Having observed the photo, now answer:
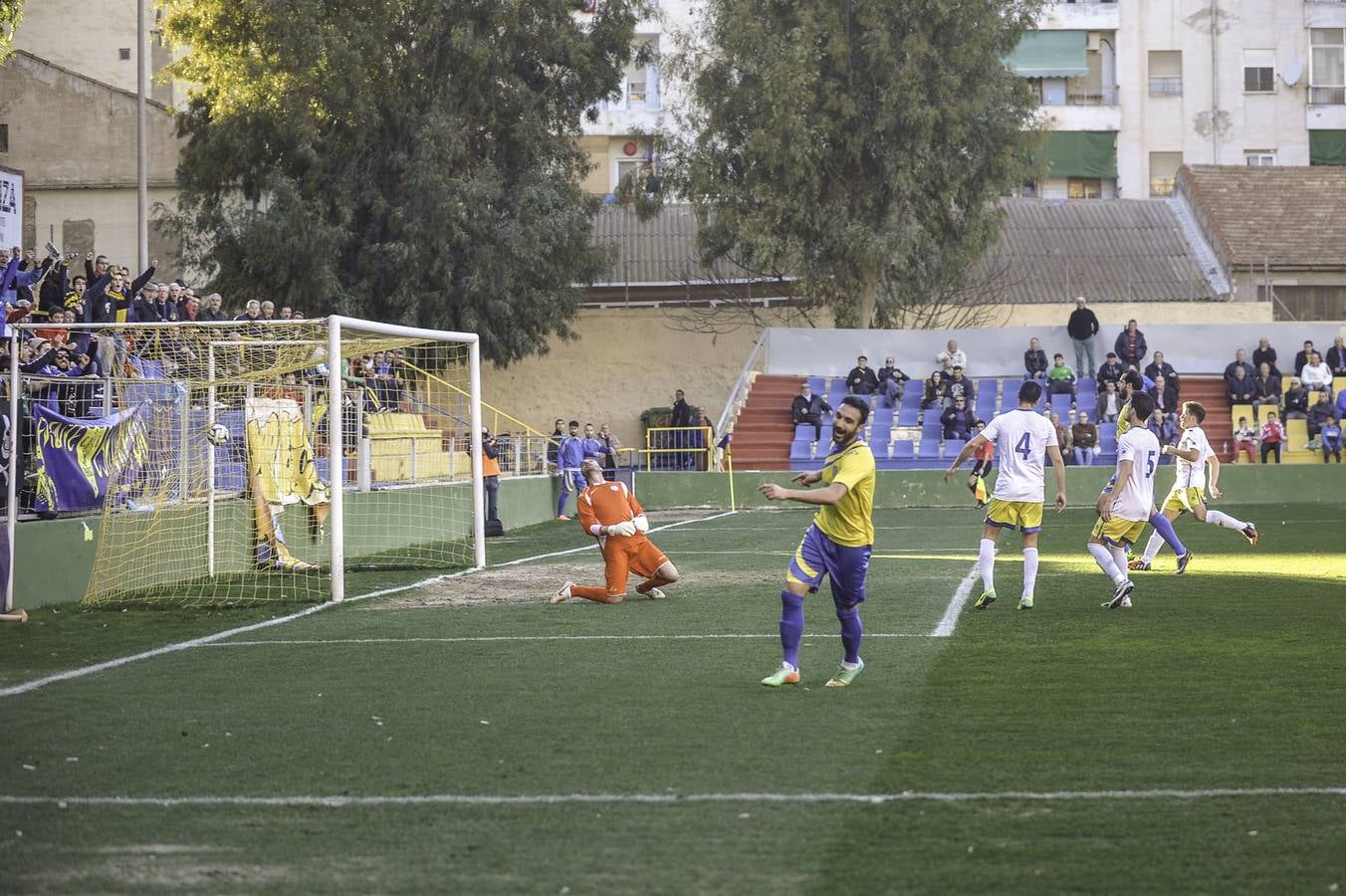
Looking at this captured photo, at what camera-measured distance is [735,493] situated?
3416cm

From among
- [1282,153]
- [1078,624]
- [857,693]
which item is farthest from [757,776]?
[1282,153]

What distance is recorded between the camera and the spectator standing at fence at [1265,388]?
123 feet

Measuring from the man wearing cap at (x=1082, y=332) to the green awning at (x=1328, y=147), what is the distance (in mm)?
20440

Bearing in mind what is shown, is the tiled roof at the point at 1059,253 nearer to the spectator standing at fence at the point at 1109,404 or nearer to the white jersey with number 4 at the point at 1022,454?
the spectator standing at fence at the point at 1109,404

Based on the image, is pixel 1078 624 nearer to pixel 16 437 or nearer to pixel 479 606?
pixel 479 606

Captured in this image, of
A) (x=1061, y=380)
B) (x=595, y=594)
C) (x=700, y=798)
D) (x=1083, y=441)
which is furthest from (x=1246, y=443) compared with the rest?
(x=700, y=798)

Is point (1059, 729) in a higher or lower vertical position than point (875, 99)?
lower

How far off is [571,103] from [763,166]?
5330 millimetres

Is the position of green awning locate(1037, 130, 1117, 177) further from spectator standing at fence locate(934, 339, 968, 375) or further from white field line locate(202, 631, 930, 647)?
white field line locate(202, 631, 930, 647)

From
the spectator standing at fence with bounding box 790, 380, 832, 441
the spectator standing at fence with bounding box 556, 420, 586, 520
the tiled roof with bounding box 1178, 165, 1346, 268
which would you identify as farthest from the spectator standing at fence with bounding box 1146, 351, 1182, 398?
the spectator standing at fence with bounding box 556, 420, 586, 520

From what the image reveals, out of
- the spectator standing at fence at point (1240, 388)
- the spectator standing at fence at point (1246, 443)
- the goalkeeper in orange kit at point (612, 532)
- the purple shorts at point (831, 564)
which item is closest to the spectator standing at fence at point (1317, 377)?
the spectator standing at fence at point (1240, 388)

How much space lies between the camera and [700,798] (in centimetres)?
670

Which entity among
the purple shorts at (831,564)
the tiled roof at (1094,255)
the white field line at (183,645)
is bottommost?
the white field line at (183,645)

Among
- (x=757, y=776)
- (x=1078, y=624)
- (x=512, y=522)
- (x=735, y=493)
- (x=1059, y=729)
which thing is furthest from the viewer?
(x=735, y=493)
